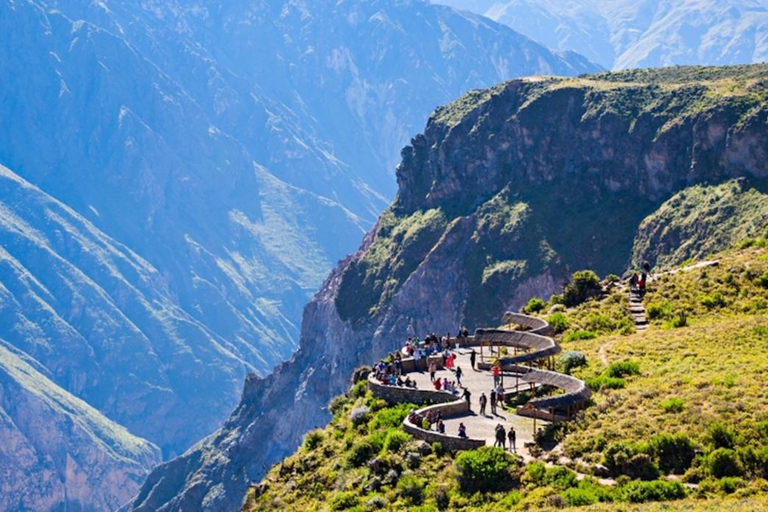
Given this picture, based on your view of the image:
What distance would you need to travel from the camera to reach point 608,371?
209 ft

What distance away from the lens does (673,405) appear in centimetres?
5503

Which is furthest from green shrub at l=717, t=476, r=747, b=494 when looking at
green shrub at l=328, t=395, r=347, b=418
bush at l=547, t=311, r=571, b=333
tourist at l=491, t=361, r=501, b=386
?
green shrub at l=328, t=395, r=347, b=418

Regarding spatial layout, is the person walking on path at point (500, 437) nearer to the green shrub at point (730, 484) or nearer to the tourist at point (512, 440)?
the tourist at point (512, 440)

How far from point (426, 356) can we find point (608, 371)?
16438 mm

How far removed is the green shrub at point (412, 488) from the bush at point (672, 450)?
9532 millimetres

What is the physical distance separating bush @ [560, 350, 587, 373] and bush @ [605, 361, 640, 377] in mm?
4000

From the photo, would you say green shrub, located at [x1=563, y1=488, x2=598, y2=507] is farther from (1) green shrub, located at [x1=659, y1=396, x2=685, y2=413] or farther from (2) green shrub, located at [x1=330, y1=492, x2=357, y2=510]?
(2) green shrub, located at [x1=330, y1=492, x2=357, y2=510]

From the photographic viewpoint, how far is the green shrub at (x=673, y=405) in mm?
54716

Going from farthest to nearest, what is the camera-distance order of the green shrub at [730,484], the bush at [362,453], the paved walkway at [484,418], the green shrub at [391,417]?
1. the green shrub at [391,417]
2. the bush at [362,453]
3. the paved walkway at [484,418]
4. the green shrub at [730,484]

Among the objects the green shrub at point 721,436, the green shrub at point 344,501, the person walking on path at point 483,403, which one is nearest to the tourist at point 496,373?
the person walking on path at point 483,403

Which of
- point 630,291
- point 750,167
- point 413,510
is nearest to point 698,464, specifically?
point 413,510

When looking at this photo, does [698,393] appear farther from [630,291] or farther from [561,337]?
[630,291]

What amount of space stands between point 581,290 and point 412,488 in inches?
1640

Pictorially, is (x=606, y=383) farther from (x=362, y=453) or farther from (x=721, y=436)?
(x=362, y=453)
